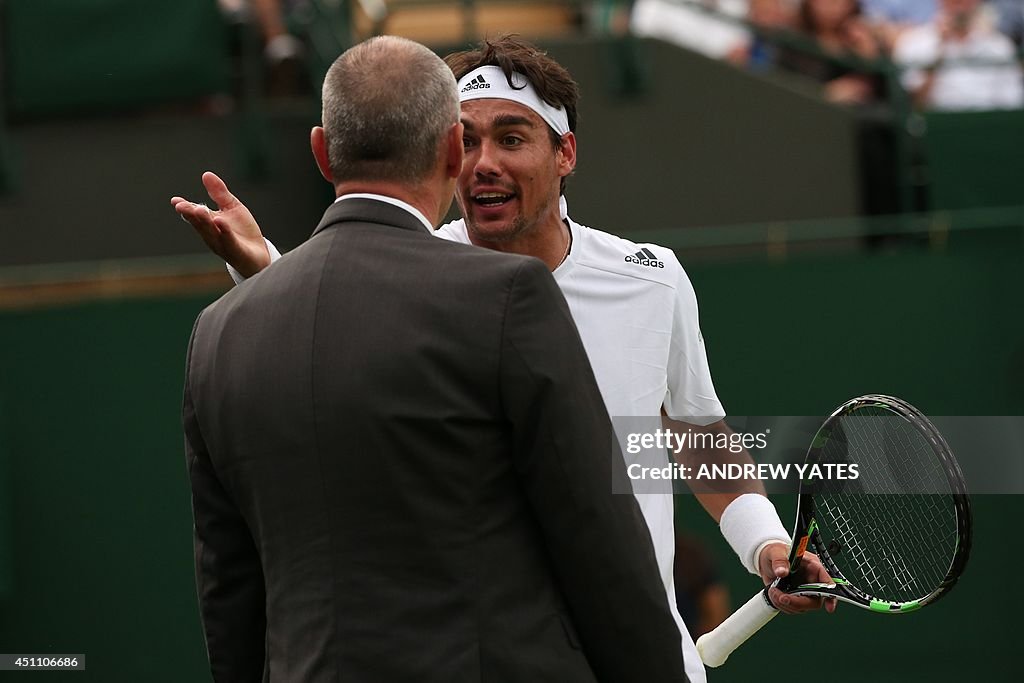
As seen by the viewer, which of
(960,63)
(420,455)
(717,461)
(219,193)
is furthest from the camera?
(960,63)

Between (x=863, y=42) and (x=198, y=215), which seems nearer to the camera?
(x=198, y=215)

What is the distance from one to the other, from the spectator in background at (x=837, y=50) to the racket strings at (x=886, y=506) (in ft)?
13.9

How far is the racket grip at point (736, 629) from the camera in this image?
3420mm

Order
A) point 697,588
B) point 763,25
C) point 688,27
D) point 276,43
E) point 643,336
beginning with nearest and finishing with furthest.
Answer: point 643,336, point 697,588, point 276,43, point 763,25, point 688,27

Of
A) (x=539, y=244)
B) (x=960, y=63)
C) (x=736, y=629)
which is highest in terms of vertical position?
(x=539, y=244)

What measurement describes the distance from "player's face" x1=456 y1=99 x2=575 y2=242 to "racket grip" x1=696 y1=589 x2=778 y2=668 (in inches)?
37.7

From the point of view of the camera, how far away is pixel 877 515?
3.84 meters

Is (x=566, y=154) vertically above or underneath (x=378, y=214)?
underneath

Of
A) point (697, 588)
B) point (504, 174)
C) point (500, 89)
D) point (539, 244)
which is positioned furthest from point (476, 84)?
point (697, 588)

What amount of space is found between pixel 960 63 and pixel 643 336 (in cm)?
501

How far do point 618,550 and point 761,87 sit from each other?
18.9ft

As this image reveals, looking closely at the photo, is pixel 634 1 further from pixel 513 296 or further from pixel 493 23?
pixel 513 296

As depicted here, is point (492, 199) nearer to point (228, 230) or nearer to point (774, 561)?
point (228, 230)

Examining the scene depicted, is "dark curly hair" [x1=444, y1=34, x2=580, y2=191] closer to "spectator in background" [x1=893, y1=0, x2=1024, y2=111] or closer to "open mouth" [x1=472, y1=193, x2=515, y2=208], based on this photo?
"open mouth" [x1=472, y1=193, x2=515, y2=208]
